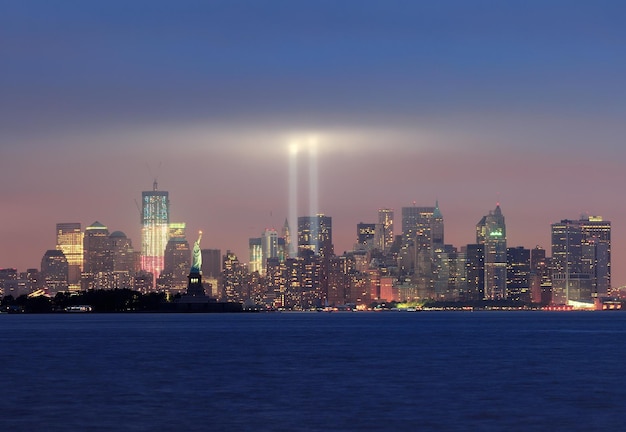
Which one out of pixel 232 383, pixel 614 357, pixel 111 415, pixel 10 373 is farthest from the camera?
pixel 614 357

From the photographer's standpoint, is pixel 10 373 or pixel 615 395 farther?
pixel 10 373

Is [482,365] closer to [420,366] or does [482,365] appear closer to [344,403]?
[420,366]

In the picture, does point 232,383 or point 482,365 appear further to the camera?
point 482,365

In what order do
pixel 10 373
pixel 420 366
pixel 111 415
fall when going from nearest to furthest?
pixel 111 415
pixel 10 373
pixel 420 366

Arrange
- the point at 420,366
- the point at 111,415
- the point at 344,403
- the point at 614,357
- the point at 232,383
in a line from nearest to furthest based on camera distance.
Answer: the point at 111,415 < the point at 344,403 < the point at 232,383 < the point at 420,366 < the point at 614,357

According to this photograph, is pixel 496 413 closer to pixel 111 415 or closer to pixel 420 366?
pixel 111 415

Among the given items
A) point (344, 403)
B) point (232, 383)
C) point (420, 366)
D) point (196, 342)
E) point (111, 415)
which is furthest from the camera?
point (196, 342)

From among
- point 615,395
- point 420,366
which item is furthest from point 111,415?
point 420,366

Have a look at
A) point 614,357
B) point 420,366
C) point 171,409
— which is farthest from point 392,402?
point 614,357

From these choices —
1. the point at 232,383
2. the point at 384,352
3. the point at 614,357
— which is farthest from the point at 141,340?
the point at 232,383
